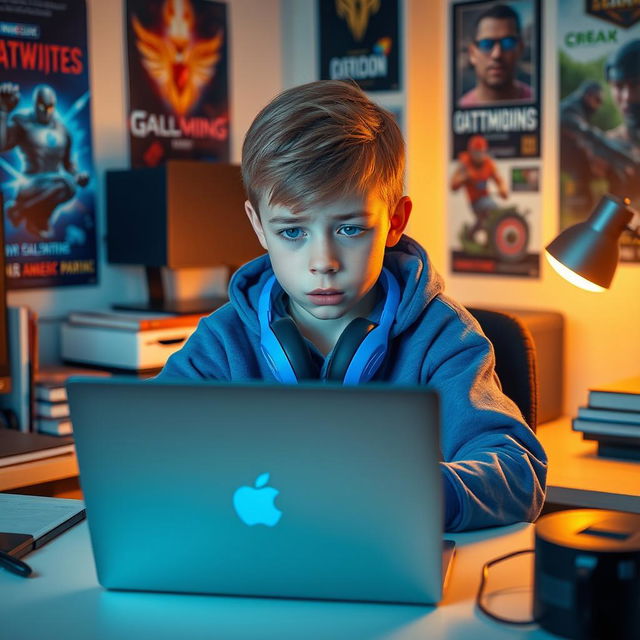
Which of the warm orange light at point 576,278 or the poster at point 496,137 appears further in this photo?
the poster at point 496,137

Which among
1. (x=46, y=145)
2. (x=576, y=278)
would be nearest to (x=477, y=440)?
(x=576, y=278)

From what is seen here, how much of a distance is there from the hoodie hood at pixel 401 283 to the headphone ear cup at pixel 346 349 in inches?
3.0

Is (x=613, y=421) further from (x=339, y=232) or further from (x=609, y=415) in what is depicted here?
(x=339, y=232)

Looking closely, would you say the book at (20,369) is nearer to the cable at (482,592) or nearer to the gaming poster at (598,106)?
the gaming poster at (598,106)

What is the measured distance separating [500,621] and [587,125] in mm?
1866

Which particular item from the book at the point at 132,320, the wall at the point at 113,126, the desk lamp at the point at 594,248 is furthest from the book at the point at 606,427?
the wall at the point at 113,126

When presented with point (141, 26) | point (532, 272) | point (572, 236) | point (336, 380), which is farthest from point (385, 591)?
point (141, 26)

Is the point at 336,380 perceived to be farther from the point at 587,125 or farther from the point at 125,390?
the point at 587,125

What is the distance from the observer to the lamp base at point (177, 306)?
255 centimetres

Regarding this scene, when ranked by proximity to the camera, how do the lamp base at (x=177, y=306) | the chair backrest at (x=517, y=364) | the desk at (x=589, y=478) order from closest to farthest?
the chair backrest at (x=517, y=364)
the desk at (x=589, y=478)
the lamp base at (x=177, y=306)

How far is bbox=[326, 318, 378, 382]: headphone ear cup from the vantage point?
1.34m

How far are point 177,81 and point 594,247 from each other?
1.46m

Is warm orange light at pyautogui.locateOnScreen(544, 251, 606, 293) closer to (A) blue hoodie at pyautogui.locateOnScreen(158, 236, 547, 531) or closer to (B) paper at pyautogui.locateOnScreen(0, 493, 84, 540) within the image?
(A) blue hoodie at pyautogui.locateOnScreen(158, 236, 547, 531)

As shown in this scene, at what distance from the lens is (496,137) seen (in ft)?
8.64
